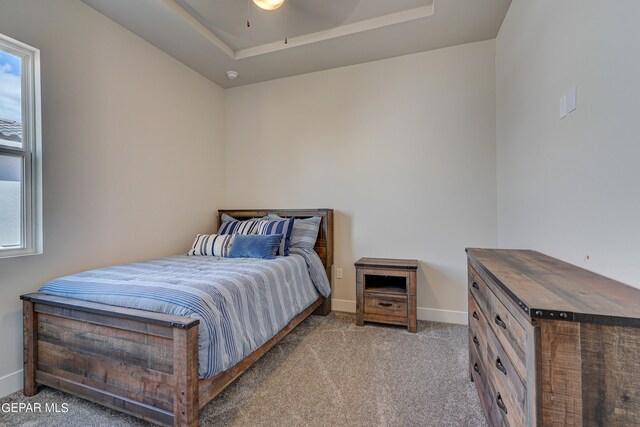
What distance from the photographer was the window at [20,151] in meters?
1.88

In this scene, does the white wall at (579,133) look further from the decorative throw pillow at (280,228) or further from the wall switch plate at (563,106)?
the decorative throw pillow at (280,228)

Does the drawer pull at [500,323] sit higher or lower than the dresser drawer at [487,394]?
higher

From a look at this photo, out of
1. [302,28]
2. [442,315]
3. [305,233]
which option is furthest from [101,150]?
[442,315]

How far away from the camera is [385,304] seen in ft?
9.13

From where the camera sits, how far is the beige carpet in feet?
5.10

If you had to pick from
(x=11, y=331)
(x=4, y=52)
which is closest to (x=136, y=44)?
(x=4, y=52)

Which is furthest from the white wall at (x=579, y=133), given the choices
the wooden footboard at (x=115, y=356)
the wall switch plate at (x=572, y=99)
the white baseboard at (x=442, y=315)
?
the wooden footboard at (x=115, y=356)

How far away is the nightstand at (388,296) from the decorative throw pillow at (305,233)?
56 cm

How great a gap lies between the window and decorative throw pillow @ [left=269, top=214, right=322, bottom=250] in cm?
198

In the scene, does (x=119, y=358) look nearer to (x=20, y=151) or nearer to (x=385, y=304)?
(x=20, y=151)

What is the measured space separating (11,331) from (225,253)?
1477 mm

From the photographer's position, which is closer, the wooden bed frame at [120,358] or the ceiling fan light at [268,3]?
the wooden bed frame at [120,358]

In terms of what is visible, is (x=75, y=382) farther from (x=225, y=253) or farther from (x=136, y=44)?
(x=136, y=44)

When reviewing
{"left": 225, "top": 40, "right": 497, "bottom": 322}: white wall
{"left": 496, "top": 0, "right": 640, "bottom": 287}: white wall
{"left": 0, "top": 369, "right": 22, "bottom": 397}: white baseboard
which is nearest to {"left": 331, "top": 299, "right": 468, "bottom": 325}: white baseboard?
{"left": 225, "top": 40, "right": 497, "bottom": 322}: white wall
